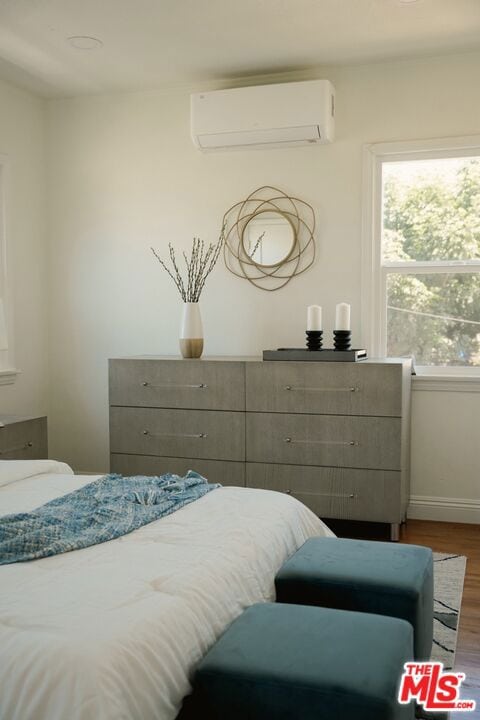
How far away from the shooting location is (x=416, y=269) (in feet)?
13.8

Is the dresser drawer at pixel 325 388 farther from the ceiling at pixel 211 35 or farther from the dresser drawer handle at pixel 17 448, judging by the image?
the ceiling at pixel 211 35

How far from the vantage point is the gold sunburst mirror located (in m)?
4.34

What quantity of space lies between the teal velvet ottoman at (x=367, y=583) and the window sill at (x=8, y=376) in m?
2.74

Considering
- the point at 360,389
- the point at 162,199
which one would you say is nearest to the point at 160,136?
the point at 162,199

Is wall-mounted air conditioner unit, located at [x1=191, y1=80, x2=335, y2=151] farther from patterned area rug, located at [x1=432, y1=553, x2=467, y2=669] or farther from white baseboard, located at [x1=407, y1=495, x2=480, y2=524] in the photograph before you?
patterned area rug, located at [x1=432, y1=553, x2=467, y2=669]

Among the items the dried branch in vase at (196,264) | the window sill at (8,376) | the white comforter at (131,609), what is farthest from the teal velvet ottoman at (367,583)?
the window sill at (8,376)

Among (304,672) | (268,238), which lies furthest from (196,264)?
(304,672)

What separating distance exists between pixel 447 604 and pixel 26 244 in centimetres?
330

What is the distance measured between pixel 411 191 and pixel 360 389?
1285 mm

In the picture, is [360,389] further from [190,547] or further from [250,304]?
[190,547]

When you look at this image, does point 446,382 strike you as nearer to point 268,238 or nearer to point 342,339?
point 342,339

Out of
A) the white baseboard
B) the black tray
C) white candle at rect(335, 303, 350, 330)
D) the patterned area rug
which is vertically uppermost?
white candle at rect(335, 303, 350, 330)

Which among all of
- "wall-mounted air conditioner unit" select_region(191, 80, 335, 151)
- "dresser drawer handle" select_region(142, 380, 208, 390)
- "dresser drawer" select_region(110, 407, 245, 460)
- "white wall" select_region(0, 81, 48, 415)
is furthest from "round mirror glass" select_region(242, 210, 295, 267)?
"white wall" select_region(0, 81, 48, 415)

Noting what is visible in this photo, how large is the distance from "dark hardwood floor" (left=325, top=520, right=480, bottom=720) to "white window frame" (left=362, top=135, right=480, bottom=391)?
78 cm
